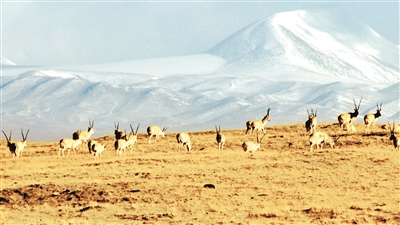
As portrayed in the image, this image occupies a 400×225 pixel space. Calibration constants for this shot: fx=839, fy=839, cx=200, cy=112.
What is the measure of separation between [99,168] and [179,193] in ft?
25.0

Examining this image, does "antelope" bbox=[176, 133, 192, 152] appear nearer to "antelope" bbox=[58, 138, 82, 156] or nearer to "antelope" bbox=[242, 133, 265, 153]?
"antelope" bbox=[242, 133, 265, 153]

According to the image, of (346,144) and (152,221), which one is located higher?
(346,144)

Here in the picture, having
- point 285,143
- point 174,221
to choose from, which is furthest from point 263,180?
point 285,143

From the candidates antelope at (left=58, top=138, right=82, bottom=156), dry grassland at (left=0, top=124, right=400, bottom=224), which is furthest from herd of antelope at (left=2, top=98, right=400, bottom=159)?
dry grassland at (left=0, top=124, right=400, bottom=224)

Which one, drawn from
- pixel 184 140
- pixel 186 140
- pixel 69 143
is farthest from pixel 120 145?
pixel 186 140

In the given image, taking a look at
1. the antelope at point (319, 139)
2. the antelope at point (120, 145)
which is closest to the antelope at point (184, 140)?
the antelope at point (120, 145)

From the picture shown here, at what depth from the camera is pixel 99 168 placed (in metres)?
38.9

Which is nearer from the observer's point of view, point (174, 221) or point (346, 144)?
point (174, 221)

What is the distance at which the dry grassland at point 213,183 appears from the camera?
95.1ft

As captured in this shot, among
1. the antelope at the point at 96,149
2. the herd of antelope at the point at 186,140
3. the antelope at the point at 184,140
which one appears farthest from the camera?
the antelope at the point at 184,140

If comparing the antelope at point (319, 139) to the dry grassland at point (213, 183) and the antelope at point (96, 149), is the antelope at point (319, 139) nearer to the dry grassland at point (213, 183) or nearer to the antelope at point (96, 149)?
the dry grassland at point (213, 183)

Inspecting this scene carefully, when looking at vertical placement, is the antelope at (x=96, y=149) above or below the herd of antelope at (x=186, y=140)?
below

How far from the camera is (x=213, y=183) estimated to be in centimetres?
3475

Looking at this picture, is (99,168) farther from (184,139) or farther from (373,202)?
(373,202)
